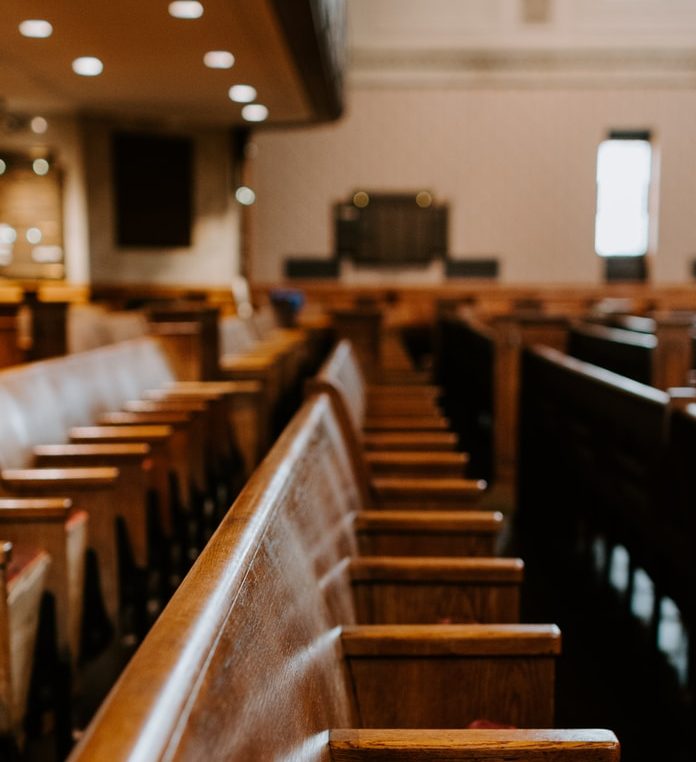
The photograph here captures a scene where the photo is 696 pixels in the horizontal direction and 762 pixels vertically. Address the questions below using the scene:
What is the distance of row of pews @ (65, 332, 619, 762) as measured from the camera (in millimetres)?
571

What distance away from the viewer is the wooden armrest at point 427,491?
2.20 meters

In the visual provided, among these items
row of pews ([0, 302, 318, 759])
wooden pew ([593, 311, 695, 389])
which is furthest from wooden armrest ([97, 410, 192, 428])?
wooden pew ([593, 311, 695, 389])

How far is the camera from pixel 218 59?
Answer: 241 inches

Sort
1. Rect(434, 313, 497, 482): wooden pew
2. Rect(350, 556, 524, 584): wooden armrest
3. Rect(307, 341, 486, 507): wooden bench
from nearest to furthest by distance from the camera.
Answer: Rect(350, 556, 524, 584): wooden armrest → Rect(307, 341, 486, 507): wooden bench → Rect(434, 313, 497, 482): wooden pew

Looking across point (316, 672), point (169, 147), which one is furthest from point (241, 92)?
point (316, 672)

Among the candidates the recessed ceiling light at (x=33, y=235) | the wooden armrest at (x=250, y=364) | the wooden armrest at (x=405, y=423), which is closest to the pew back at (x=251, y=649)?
the wooden armrest at (x=405, y=423)

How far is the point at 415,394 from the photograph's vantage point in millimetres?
3824

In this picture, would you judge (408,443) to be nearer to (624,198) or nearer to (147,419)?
(147,419)

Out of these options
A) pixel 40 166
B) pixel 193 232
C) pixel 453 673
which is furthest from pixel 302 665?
pixel 193 232

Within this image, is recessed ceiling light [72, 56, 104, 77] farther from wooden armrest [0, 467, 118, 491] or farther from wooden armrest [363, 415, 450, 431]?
wooden armrest [0, 467, 118, 491]

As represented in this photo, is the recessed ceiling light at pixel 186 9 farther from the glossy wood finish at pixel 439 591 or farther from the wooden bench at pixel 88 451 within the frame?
the glossy wood finish at pixel 439 591

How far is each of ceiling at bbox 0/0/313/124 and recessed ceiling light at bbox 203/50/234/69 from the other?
0.04 m

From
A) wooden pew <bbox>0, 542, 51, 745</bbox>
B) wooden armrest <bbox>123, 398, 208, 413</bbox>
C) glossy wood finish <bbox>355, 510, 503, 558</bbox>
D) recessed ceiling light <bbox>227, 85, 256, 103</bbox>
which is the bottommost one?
wooden pew <bbox>0, 542, 51, 745</bbox>

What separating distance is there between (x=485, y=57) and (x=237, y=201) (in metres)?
3.90
